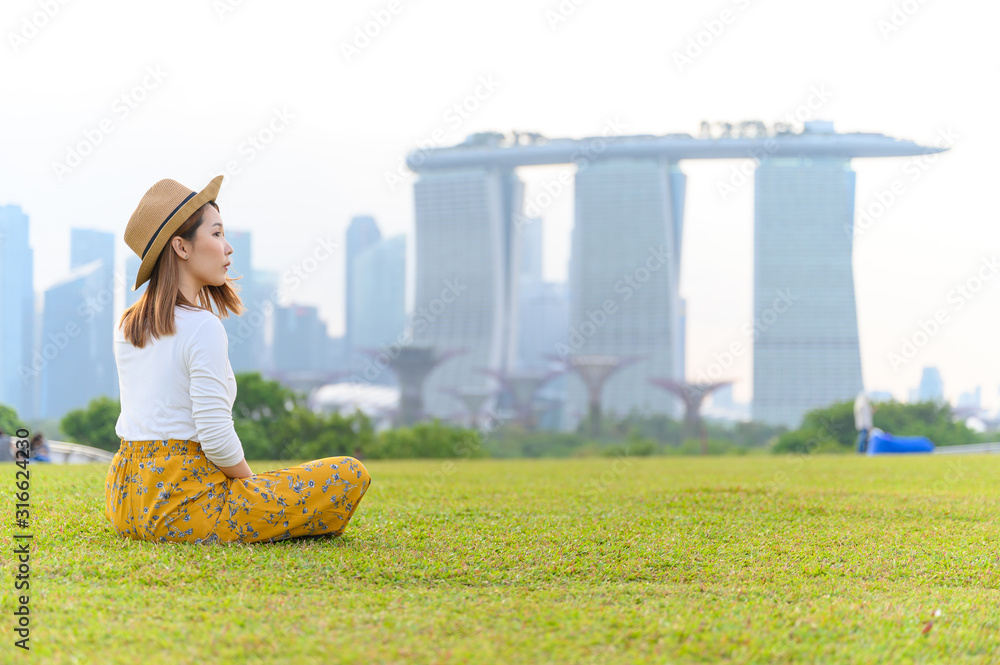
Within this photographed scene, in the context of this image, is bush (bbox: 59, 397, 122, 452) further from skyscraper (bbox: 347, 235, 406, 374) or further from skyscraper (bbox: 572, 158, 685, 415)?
skyscraper (bbox: 347, 235, 406, 374)

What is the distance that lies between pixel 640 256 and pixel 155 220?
88.1 meters

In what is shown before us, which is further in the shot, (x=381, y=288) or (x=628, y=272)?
(x=381, y=288)

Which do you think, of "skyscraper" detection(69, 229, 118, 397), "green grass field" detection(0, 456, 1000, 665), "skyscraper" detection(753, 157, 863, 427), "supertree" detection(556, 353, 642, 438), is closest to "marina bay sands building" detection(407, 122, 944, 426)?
"skyscraper" detection(753, 157, 863, 427)

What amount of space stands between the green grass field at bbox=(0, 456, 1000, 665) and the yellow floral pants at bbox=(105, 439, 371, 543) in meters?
0.10

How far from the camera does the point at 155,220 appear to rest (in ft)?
10.7

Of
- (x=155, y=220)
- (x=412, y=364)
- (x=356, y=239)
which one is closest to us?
(x=155, y=220)

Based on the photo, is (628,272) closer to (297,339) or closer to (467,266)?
(467,266)

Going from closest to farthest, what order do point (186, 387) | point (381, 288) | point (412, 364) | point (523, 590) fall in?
1. point (523, 590)
2. point (186, 387)
3. point (412, 364)
4. point (381, 288)

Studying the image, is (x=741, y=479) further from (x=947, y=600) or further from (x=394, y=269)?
(x=394, y=269)

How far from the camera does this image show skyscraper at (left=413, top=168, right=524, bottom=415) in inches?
3435

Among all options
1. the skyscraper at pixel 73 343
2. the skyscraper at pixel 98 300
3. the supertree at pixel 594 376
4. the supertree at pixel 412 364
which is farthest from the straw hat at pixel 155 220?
the supertree at pixel 412 364

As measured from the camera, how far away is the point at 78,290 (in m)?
53.8

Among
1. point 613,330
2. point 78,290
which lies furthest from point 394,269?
point 78,290

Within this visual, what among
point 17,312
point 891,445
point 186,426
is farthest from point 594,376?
point 186,426
